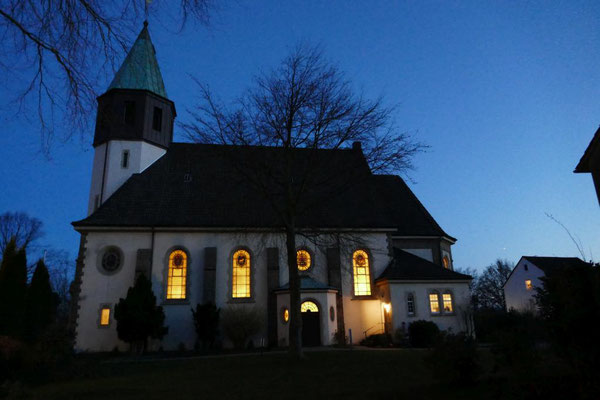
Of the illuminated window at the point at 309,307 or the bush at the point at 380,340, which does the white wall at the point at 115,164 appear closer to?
the illuminated window at the point at 309,307

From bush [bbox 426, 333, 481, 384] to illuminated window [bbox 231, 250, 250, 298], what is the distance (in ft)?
58.5

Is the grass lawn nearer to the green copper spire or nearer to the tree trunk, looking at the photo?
the tree trunk

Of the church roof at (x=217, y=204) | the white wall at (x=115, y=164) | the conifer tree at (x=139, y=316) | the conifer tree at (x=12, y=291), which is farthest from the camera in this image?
the white wall at (x=115, y=164)

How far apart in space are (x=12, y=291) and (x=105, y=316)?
5.20m

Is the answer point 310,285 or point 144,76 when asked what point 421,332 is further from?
point 144,76

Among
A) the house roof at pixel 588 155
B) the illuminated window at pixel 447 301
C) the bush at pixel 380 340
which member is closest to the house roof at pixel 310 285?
the bush at pixel 380 340

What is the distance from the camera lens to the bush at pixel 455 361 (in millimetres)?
9562

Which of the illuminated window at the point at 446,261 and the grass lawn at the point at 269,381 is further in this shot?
the illuminated window at the point at 446,261

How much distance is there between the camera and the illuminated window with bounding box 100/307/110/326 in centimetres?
2472

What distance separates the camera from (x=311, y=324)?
82.4ft

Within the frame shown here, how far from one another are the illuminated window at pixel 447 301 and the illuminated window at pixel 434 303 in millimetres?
443

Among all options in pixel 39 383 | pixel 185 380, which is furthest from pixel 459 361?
pixel 39 383

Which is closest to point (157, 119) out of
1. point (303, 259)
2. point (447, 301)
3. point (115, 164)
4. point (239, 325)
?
point (115, 164)

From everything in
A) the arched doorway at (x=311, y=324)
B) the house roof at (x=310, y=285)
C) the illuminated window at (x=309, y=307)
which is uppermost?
the house roof at (x=310, y=285)
